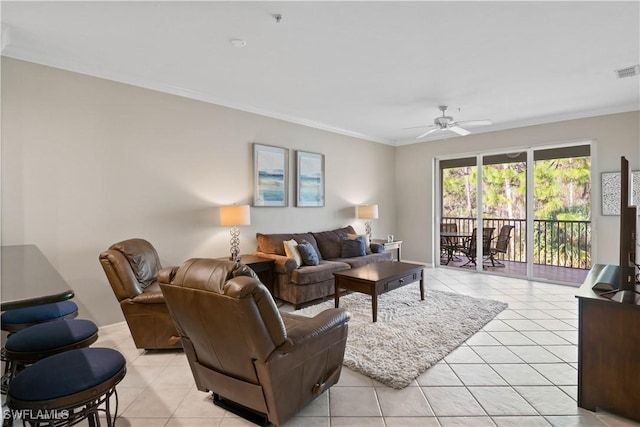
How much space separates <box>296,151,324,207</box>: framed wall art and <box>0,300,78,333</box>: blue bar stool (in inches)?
136

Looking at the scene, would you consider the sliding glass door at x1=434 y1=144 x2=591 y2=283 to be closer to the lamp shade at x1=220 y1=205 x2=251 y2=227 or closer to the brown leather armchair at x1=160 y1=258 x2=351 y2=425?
the lamp shade at x1=220 y1=205 x2=251 y2=227

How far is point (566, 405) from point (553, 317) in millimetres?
2034

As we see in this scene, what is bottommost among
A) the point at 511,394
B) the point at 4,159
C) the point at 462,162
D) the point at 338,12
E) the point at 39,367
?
the point at 511,394

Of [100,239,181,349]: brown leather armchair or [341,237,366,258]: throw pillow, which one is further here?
[341,237,366,258]: throw pillow

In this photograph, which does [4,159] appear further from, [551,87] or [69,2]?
[551,87]

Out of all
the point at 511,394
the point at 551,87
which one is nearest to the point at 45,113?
the point at 511,394

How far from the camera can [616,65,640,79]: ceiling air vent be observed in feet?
11.2

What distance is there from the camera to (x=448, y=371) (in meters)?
2.64

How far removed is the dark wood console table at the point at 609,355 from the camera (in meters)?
1.96

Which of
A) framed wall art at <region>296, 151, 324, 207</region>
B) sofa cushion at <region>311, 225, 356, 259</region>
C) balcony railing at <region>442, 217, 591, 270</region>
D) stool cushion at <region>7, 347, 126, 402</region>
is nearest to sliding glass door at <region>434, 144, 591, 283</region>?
balcony railing at <region>442, 217, 591, 270</region>

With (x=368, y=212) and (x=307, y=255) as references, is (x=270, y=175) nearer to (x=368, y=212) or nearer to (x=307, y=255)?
(x=307, y=255)

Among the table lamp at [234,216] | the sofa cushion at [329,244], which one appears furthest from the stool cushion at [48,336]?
the sofa cushion at [329,244]

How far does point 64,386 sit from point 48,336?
75cm

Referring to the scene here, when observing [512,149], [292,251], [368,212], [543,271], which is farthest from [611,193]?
[292,251]
